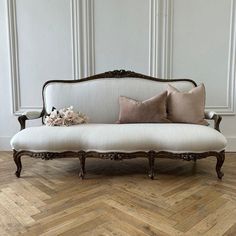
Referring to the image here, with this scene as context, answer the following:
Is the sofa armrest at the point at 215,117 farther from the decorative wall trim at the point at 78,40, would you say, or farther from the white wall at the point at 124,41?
the decorative wall trim at the point at 78,40

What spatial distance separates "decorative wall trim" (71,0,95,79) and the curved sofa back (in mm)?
468

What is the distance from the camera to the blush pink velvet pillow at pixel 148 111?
270 centimetres

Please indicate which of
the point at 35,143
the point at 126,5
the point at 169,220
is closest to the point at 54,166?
the point at 35,143

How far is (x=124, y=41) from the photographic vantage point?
3309 millimetres

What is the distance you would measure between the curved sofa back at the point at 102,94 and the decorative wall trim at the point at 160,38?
0.42 m

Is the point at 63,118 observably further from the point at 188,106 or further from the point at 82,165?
the point at 188,106

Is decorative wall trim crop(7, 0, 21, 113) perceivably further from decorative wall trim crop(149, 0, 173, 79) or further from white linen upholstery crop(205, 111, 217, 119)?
white linen upholstery crop(205, 111, 217, 119)

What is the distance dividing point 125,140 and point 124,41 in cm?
151

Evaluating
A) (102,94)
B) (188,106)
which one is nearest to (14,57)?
(102,94)

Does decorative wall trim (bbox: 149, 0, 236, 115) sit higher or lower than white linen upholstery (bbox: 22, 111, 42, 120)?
higher

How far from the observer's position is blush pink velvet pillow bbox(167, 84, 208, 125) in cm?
269

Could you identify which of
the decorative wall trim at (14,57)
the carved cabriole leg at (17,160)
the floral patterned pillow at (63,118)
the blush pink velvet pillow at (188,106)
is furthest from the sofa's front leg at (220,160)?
the decorative wall trim at (14,57)

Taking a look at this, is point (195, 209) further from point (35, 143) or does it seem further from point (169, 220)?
point (35, 143)

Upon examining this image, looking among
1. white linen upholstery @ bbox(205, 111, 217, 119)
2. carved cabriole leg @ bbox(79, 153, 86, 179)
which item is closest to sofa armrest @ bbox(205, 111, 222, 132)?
white linen upholstery @ bbox(205, 111, 217, 119)
